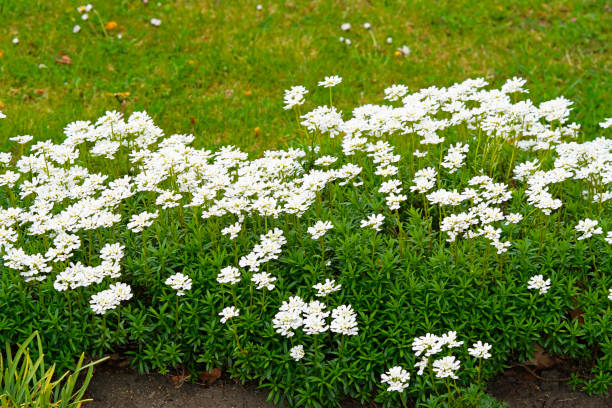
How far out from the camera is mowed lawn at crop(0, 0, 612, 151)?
6715mm

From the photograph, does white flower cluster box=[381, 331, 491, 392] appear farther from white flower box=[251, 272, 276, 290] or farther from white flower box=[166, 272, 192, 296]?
white flower box=[166, 272, 192, 296]

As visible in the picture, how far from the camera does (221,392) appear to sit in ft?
12.6

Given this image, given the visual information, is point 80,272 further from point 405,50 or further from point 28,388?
point 405,50

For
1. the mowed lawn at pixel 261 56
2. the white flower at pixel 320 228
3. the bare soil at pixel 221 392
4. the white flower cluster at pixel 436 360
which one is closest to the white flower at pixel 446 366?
the white flower cluster at pixel 436 360

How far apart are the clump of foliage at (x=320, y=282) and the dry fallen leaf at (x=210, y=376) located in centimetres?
7

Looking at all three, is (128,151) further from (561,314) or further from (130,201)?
(561,314)

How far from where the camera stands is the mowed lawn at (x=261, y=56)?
22.0 ft

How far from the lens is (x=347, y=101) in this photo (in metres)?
6.98

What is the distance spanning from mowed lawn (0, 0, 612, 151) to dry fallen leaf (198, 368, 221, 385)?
2819mm

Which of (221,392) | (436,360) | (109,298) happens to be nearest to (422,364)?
(436,360)

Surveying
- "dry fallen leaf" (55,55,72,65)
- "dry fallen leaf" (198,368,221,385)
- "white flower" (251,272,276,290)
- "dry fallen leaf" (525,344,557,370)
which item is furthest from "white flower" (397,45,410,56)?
"dry fallen leaf" (198,368,221,385)

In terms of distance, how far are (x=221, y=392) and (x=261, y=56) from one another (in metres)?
4.60

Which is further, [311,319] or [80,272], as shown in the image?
[80,272]

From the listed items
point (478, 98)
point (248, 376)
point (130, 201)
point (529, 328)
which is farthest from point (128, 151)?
point (529, 328)
